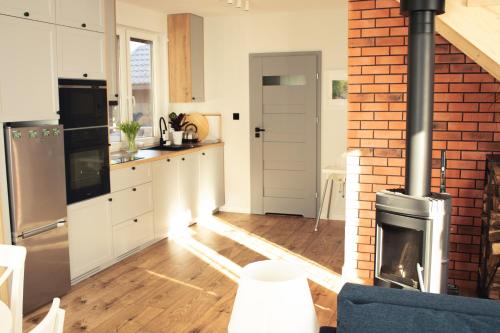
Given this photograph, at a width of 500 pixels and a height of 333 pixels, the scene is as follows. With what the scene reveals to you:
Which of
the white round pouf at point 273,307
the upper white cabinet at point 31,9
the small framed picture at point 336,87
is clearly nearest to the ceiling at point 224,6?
the small framed picture at point 336,87

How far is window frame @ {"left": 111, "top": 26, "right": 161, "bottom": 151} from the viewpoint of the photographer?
5.81 meters

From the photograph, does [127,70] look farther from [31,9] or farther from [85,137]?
[31,9]

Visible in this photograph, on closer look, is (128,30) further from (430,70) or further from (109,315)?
(430,70)

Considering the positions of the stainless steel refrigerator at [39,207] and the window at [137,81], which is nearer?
the stainless steel refrigerator at [39,207]

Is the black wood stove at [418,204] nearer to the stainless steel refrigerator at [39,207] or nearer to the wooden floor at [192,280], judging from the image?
the wooden floor at [192,280]

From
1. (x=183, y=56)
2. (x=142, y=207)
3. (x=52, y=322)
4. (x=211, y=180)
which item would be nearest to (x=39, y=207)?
(x=142, y=207)

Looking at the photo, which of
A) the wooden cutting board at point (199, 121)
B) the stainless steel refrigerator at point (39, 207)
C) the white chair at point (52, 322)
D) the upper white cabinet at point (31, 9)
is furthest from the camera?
the wooden cutting board at point (199, 121)

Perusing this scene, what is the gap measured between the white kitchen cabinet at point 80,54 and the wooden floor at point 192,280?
1.65 metres

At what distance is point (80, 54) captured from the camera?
4.24m

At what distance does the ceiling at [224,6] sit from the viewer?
5688 millimetres

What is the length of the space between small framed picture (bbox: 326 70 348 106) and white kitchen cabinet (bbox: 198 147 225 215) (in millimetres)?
1525

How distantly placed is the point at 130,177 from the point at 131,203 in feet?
0.79

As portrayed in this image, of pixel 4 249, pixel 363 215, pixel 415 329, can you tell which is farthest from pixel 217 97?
pixel 415 329

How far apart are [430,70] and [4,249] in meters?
2.42
